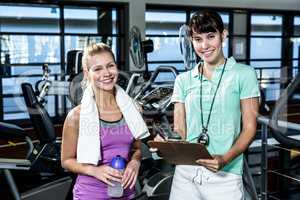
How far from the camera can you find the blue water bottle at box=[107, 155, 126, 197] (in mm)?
1586

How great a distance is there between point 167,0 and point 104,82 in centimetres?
591

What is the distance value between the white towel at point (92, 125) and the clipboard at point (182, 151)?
4.5 inches

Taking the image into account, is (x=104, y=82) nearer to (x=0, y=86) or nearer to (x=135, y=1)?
(x=0, y=86)

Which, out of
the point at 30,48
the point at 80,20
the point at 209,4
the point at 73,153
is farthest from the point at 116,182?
the point at 209,4

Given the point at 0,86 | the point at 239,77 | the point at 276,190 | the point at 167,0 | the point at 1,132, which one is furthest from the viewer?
the point at 167,0

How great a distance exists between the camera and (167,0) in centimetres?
730

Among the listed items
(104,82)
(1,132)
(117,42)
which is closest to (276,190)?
(1,132)

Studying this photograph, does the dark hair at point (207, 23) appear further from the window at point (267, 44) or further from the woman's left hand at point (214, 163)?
the window at point (267, 44)

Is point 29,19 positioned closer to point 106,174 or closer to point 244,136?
point 106,174

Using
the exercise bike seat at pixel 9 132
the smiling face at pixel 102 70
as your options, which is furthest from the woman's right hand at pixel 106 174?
the exercise bike seat at pixel 9 132

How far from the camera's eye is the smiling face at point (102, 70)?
1629 millimetres

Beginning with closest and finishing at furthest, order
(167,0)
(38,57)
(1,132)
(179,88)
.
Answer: (179,88) < (1,132) < (38,57) < (167,0)

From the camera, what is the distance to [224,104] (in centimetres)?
163

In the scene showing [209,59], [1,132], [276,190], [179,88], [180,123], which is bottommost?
[276,190]
